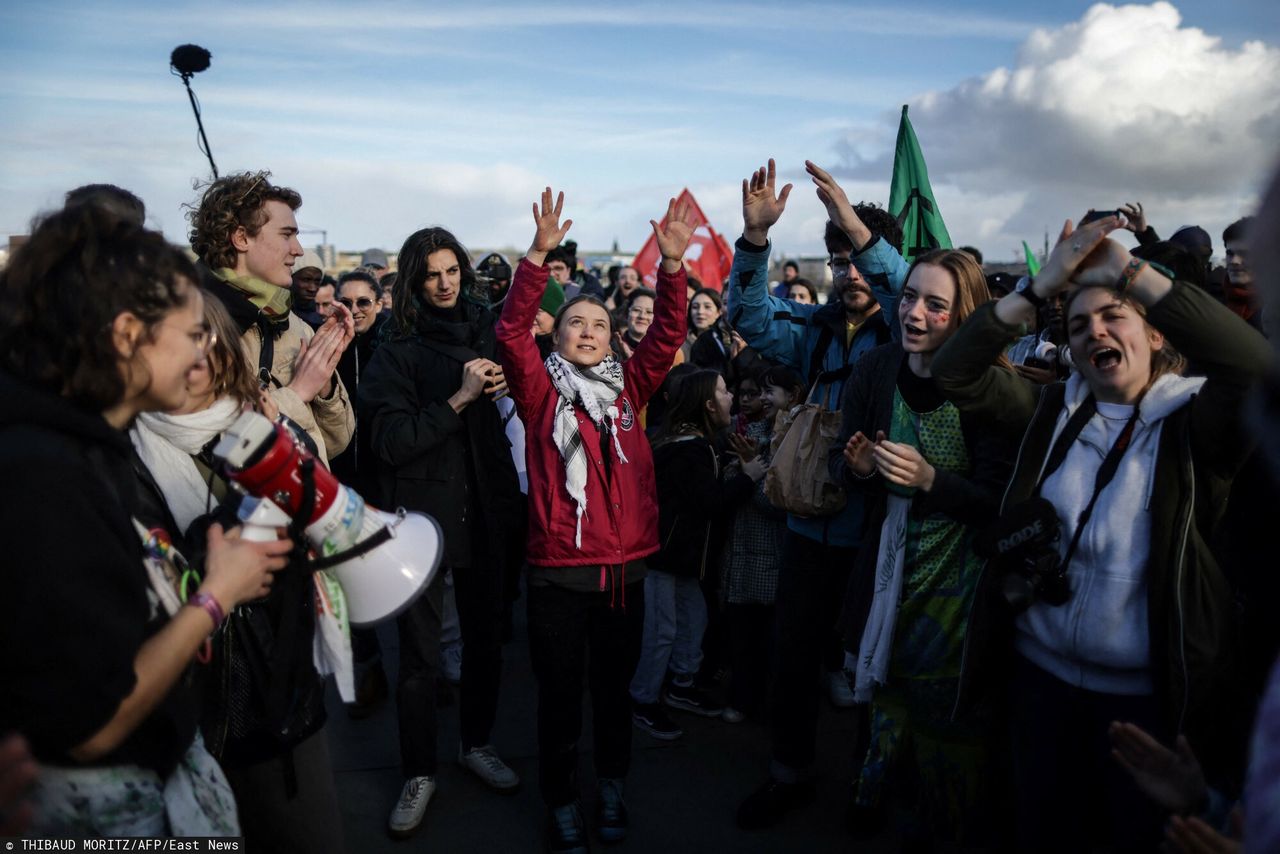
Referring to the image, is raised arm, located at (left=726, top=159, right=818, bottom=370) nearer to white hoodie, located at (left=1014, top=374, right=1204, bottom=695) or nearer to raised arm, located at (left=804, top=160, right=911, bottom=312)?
raised arm, located at (left=804, top=160, right=911, bottom=312)

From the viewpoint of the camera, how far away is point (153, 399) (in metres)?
1.77

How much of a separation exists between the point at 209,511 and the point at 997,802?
8.40ft

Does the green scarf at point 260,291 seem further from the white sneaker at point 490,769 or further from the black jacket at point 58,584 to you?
the white sneaker at point 490,769

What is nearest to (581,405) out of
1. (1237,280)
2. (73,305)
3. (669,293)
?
(669,293)

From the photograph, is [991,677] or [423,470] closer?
[991,677]

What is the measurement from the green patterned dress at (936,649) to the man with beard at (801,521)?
53cm

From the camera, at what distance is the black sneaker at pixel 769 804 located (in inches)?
148

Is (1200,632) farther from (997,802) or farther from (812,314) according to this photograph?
(812,314)

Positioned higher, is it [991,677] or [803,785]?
[991,677]

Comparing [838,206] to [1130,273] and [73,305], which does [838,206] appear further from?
[73,305]

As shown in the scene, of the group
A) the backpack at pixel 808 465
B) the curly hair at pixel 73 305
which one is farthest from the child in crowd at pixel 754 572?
the curly hair at pixel 73 305

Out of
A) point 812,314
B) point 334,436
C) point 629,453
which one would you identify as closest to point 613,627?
point 629,453

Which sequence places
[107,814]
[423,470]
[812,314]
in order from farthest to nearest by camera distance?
[812,314], [423,470], [107,814]

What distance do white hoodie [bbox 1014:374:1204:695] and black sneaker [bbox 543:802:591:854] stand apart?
1.84 m
